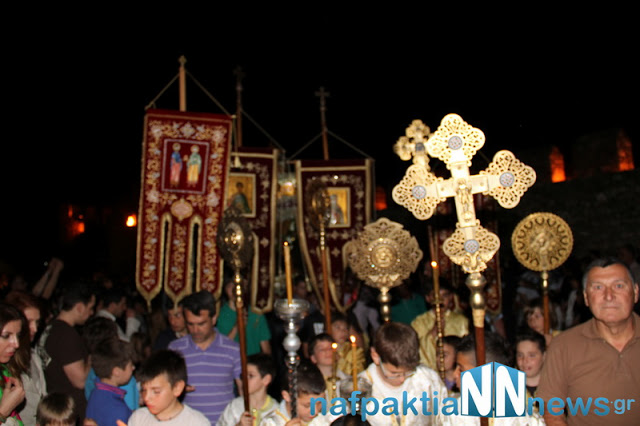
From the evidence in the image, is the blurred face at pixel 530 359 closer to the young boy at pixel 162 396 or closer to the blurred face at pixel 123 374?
the young boy at pixel 162 396

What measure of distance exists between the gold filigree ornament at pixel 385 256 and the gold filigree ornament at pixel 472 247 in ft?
4.61

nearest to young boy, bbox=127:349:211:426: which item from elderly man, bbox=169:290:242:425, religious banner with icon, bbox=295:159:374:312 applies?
elderly man, bbox=169:290:242:425

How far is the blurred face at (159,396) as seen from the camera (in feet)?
Answer: 11.1

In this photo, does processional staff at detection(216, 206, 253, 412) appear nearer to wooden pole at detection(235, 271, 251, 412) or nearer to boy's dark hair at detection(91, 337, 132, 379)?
wooden pole at detection(235, 271, 251, 412)

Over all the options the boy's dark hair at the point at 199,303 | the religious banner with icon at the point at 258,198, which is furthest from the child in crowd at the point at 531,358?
the religious banner with icon at the point at 258,198

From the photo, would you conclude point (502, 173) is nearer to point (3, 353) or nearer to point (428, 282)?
point (3, 353)

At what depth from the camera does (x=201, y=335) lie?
4426 mm

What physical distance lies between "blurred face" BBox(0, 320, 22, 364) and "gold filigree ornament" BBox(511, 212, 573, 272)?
Result: 3.83 meters

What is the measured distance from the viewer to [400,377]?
3555 millimetres

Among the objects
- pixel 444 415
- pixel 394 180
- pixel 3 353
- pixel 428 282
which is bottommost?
pixel 444 415

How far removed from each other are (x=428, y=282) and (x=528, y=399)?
4.42 metres

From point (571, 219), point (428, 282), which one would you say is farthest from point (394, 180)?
point (428, 282)

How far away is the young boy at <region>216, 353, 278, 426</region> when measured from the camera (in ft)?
13.0

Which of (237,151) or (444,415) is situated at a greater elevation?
(237,151)
